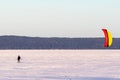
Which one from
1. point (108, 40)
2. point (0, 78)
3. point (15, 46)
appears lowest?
point (15, 46)

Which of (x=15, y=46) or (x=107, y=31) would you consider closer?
(x=107, y=31)

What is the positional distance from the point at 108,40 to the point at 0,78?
4.86m

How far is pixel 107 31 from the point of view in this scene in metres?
14.1

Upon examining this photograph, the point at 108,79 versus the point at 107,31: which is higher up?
the point at 107,31

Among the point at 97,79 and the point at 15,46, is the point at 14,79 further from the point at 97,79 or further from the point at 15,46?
the point at 15,46

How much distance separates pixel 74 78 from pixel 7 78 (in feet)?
9.40

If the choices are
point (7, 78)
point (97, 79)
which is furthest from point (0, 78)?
point (97, 79)

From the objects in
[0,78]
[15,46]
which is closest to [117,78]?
[0,78]

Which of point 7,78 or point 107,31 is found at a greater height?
point 107,31

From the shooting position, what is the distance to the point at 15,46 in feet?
547

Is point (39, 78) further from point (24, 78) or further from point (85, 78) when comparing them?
point (85, 78)

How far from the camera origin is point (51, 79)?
46.7ft

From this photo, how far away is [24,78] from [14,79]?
1.81 ft

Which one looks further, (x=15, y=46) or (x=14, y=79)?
(x=15, y=46)
